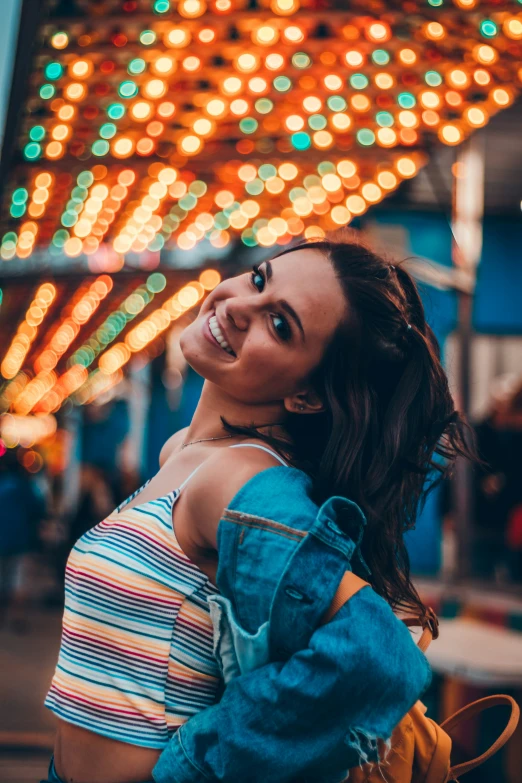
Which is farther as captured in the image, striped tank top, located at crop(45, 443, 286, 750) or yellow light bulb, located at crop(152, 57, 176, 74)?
yellow light bulb, located at crop(152, 57, 176, 74)

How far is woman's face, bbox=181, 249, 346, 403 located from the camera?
4.65 ft

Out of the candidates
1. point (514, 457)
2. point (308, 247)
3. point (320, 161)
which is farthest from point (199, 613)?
point (514, 457)

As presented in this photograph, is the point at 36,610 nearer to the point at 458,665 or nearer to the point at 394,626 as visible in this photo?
the point at 458,665

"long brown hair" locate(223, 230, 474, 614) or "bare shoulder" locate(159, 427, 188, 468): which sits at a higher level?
"long brown hair" locate(223, 230, 474, 614)

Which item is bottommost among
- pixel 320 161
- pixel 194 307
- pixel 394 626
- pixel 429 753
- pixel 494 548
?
pixel 494 548

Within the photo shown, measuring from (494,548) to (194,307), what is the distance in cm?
665

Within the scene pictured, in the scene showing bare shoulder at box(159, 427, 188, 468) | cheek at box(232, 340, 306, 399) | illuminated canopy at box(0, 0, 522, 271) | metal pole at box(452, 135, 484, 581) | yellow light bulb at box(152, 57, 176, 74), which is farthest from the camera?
metal pole at box(452, 135, 484, 581)

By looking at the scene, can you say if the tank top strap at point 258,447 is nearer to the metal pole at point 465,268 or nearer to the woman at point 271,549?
the woman at point 271,549

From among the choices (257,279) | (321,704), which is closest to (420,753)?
(321,704)

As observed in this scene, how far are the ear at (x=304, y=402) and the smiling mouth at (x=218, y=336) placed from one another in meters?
0.14

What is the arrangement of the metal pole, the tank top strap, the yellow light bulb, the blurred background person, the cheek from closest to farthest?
the tank top strap < the cheek < the yellow light bulb < the metal pole < the blurred background person

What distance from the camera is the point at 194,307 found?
1277 cm

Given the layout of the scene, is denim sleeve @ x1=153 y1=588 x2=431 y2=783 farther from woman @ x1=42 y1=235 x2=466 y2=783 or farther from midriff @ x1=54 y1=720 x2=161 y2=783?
midriff @ x1=54 y1=720 x2=161 y2=783

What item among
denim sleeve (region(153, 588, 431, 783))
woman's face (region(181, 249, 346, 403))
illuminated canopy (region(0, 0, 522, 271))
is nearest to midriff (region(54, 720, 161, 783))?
denim sleeve (region(153, 588, 431, 783))
